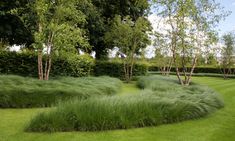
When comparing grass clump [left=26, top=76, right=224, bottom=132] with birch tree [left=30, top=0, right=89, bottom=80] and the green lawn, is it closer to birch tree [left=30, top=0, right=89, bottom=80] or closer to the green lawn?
the green lawn

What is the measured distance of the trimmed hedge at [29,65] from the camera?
17.1m

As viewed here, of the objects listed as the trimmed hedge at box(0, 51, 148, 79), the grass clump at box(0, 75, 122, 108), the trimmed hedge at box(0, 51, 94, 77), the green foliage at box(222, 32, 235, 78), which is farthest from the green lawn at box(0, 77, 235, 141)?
the green foliage at box(222, 32, 235, 78)

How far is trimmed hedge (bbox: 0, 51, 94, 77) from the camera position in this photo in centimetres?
1708

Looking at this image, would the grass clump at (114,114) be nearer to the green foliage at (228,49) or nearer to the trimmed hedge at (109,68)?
the trimmed hedge at (109,68)

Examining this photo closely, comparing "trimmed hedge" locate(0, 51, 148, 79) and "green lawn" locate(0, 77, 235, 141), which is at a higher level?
"trimmed hedge" locate(0, 51, 148, 79)

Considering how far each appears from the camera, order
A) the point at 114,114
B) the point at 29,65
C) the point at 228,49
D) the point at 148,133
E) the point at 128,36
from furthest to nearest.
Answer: the point at 228,49
the point at 128,36
the point at 29,65
the point at 114,114
the point at 148,133

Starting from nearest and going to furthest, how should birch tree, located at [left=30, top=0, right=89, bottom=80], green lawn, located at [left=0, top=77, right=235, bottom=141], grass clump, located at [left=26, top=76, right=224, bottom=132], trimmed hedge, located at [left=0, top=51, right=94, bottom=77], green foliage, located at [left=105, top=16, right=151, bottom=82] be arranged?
green lawn, located at [left=0, top=77, right=235, bottom=141] < grass clump, located at [left=26, top=76, right=224, bottom=132] < birch tree, located at [left=30, top=0, right=89, bottom=80] < trimmed hedge, located at [left=0, top=51, right=94, bottom=77] < green foliage, located at [left=105, top=16, right=151, bottom=82]

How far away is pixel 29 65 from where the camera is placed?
17688mm

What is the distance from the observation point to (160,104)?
8.03 metres

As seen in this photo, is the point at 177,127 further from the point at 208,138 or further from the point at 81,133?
the point at 81,133

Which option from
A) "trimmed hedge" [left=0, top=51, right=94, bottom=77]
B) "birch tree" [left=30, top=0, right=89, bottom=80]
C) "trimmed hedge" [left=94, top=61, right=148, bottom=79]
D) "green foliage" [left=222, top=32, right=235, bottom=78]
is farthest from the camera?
"green foliage" [left=222, top=32, right=235, bottom=78]

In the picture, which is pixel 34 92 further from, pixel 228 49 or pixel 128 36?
pixel 228 49

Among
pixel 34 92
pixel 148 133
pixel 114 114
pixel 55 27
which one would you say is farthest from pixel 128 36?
pixel 148 133

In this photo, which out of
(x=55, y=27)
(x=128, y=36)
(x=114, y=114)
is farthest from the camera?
(x=128, y=36)
